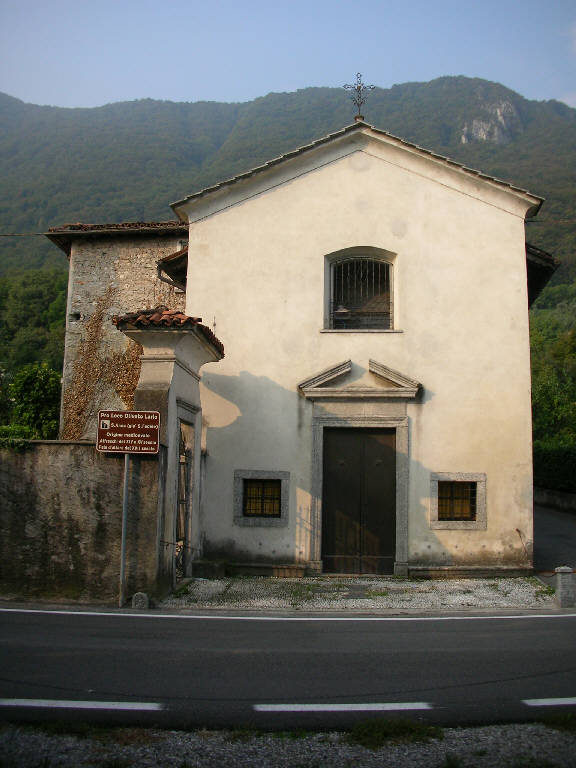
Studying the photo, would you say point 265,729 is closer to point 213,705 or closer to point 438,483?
point 213,705

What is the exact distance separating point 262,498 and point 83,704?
7722mm

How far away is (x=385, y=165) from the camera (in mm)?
13234

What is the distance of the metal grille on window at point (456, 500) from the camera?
12523 mm

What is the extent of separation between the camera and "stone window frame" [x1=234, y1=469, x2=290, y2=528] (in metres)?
12.5

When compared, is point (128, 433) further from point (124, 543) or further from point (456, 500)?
point (456, 500)

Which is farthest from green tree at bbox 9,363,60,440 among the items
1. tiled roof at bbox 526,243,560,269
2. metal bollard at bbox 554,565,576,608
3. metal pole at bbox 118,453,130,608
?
metal bollard at bbox 554,565,576,608

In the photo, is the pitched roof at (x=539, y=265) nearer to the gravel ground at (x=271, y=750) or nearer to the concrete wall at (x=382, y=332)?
the concrete wall at (x=382, y=332)

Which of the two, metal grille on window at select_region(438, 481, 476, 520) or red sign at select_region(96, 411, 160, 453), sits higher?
red sign at select_region(96, 411, 160, 453)

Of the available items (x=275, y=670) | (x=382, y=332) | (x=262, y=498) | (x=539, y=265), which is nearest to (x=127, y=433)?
(x=262, y=498)

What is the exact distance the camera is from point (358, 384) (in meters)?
12.7

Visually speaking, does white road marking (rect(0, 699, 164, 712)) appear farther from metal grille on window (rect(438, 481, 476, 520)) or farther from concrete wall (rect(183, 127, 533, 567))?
metal grille on window (rect(438, 481, 476, 520))

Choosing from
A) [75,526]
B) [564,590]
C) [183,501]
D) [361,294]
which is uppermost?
[361,294]

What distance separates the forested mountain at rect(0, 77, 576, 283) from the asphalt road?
58.7 feet

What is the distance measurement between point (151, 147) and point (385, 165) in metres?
66.7
